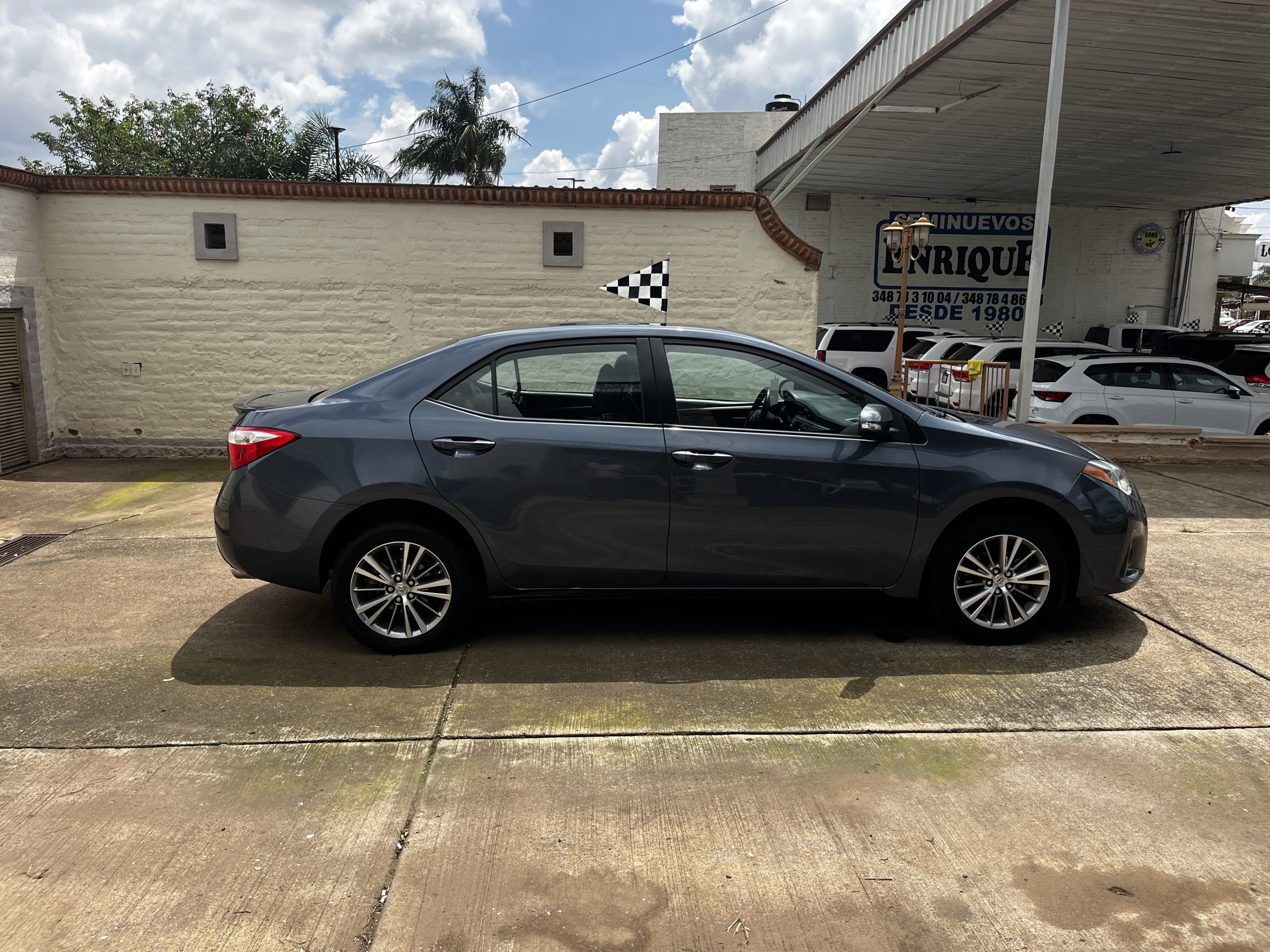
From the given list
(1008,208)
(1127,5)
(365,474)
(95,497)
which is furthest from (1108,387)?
(1008,208)

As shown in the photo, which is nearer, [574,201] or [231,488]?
[231,488]

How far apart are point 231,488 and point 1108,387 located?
10780mm

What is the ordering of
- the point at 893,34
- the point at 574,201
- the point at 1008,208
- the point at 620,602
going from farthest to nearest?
the point at 1008,208 < the point at 893,34 < the point at 574,201 < the point at 620,602

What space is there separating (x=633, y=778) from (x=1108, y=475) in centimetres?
301

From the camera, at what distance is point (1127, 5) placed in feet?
34.0

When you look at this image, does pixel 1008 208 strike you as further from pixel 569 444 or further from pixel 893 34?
pixel 569 444

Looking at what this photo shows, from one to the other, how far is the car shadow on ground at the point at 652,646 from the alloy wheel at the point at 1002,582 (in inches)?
7.1

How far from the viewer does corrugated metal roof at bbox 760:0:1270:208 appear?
434 inches

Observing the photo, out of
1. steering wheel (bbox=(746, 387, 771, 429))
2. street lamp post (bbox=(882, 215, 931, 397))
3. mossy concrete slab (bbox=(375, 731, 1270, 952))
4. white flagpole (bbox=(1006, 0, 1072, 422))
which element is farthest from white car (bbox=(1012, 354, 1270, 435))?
mossy concrete slab (bbox=(375, 731, 1270, 952))

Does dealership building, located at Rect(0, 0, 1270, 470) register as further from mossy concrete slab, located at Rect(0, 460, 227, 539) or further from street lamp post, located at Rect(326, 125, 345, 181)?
street lamp post, located at Rect(326, 125, 345, 181)

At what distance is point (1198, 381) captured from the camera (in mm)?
11891

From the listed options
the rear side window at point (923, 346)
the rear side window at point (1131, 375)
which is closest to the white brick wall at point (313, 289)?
the rear side window at point (1131, 375)

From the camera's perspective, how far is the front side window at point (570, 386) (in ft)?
15.0

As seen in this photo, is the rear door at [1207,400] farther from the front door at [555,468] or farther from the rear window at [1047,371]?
the front door at [555,468]
